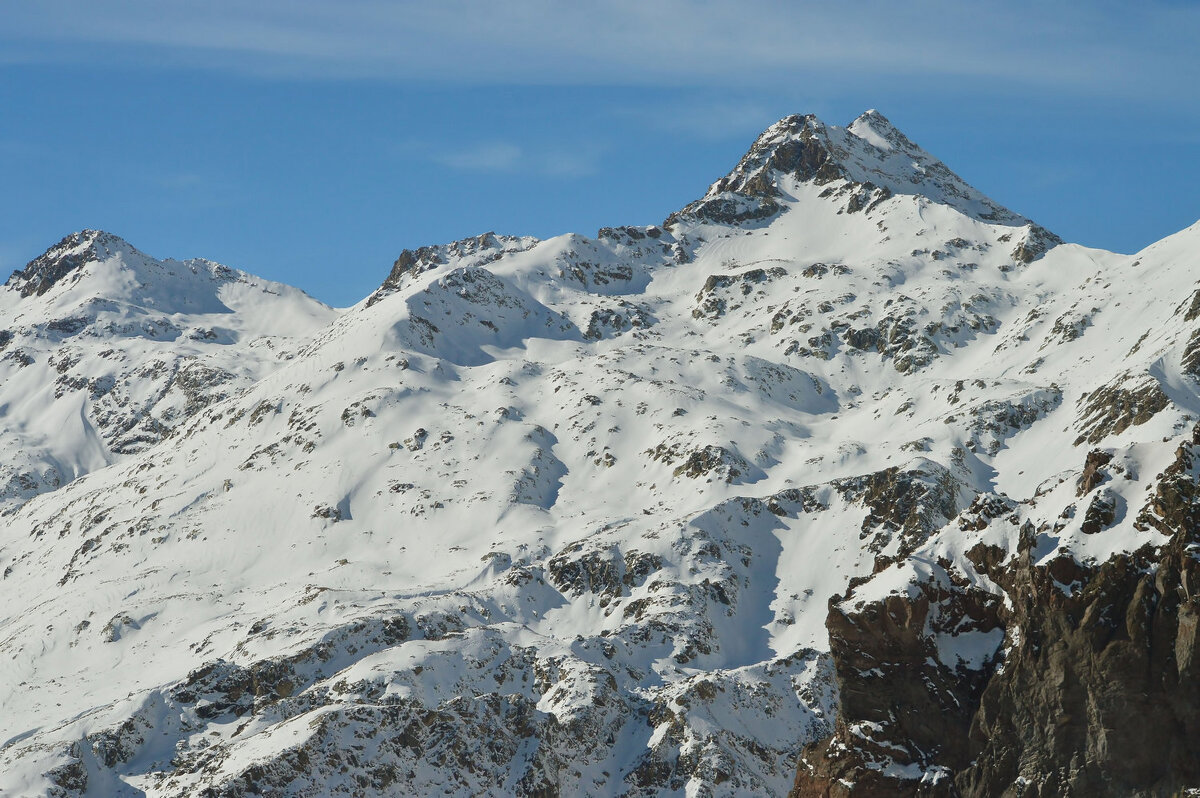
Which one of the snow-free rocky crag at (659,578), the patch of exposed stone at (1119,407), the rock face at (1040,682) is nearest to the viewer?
the rock face at (1040,682)

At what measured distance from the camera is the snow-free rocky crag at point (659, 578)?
39906 millimetres

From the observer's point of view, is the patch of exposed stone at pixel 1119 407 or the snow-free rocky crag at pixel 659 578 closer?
the snow-free rocky crag at pixel 659 578

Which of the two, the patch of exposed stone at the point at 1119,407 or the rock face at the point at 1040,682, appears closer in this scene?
the rock face at the point at 1040,682

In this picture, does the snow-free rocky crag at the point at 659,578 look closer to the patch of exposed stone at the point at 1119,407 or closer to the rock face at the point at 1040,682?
the rock face at the point at 1040,682

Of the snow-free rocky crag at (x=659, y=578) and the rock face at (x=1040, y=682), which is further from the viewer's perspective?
the snow-free rocky crag at (x=659, y=578)

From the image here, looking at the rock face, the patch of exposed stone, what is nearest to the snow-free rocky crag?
the rock face

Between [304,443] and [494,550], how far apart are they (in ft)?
155

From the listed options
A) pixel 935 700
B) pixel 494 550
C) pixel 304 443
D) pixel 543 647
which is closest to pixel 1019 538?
pixel 935 700

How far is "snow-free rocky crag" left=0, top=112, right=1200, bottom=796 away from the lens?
131 feet

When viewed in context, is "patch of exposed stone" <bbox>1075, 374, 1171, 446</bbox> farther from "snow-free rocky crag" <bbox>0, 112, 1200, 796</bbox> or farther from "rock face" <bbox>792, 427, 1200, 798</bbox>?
"rock face" <bbox>792, 427, 1200, 798</bbox>

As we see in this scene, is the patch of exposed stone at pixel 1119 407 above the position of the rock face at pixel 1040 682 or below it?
above

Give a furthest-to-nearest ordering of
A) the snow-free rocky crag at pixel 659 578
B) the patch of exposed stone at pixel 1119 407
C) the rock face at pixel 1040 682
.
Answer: the patch of exposed stone at pixel 1119 407 → the snow-free rocky crag at pixel 659 578 → the rock face at pixel 1040 682

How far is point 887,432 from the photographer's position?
161 meters

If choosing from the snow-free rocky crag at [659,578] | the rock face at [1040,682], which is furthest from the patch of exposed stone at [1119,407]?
the rock face at [1040,682]
